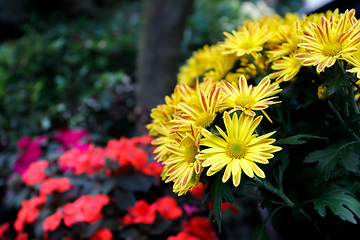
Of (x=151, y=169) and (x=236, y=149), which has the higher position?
(x=151, y=169)

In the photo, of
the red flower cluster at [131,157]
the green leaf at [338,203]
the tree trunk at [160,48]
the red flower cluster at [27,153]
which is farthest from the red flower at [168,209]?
the tree trunk at [160,48]

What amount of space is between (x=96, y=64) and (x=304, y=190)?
9.84 ft

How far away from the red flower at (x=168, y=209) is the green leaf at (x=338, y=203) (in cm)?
67

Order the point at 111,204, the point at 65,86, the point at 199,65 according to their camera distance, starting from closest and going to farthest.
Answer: the point at 199,65 → the point at 111,204 → the point at 65,86

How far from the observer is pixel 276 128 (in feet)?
2.90

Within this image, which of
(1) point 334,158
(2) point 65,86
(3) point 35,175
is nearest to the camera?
(1) point 334,158

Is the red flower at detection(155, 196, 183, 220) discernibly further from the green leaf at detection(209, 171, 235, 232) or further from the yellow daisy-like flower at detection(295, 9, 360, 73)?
the yellow daisy-like flower at detection(295, 9, 360, 73)

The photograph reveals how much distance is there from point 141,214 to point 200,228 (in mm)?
308

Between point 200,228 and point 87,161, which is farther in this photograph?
point 87,161

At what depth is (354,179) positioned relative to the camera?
0.99 metres

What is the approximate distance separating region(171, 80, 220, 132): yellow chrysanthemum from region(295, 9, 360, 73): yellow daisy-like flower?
0.85ft

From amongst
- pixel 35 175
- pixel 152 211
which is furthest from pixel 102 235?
pixel 35 175

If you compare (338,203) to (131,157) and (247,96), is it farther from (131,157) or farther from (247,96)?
(131,157)

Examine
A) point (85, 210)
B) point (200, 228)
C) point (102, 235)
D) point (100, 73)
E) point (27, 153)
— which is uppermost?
point (100, 73)
